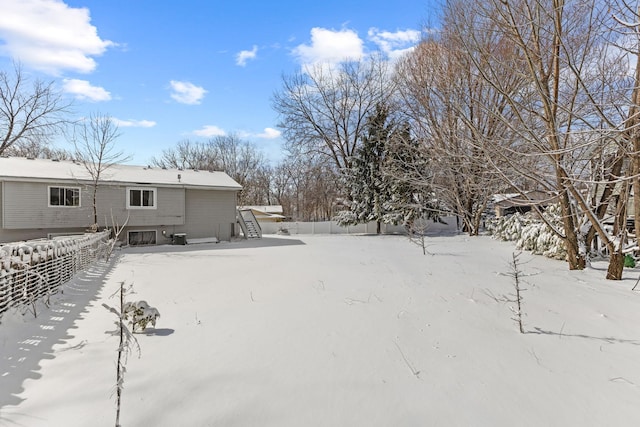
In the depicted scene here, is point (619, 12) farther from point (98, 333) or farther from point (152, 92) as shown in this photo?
point (152, 92)

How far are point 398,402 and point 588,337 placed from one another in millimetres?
2950

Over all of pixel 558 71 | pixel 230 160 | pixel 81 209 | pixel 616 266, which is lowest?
pixel 616 266

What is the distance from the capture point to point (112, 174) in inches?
615

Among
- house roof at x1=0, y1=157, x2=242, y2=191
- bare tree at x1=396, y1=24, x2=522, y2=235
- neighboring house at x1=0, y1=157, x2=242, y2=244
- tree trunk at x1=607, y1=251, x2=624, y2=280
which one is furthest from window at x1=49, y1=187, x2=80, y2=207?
tree trunk at x1=607, y1=251, x2=624, y2=280

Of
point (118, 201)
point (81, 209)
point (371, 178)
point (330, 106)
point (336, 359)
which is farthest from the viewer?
point (330, 106)

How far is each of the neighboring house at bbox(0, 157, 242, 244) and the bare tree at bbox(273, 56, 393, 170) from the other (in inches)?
423

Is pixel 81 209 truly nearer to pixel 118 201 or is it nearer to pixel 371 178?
pixel 118 201

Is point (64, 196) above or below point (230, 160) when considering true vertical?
below

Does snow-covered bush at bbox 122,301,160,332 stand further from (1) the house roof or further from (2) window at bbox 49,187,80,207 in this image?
(2) window at bbox 49,187,80,207

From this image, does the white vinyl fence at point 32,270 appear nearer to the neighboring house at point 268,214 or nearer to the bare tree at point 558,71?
the bare tree at point 558,71

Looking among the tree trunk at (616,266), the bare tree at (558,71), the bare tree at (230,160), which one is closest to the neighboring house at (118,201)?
the bare tree at (558,71)

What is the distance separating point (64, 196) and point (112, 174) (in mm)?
2143

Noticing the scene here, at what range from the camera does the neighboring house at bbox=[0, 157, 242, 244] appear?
43.1 ft

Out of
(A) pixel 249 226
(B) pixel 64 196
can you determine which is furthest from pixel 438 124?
(B) pixel 64 196
